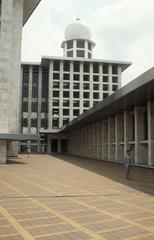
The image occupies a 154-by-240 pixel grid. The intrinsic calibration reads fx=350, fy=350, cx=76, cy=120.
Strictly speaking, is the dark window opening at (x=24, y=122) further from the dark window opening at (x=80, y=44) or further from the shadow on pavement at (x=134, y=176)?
the shadow on pavement at (x=134, y=176)

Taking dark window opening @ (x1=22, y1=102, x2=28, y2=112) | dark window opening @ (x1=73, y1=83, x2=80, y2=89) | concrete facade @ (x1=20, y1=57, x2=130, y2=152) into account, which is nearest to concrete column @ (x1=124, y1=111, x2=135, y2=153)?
concrete facade @ (x1=20, y1=57, x2=130, y2=152)

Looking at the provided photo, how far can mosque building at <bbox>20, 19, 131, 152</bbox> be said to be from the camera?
76.1 m

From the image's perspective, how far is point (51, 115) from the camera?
75312mm

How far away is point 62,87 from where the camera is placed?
252ft

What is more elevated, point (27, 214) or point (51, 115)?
point (51, 115)

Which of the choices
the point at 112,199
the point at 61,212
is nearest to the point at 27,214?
the point at 61,212

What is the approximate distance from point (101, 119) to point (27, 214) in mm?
30107

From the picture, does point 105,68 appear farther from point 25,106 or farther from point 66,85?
point 25,106

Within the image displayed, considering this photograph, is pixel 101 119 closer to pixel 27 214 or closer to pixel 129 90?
pixel 129 90

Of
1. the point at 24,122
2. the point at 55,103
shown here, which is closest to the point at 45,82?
the point at 55,103

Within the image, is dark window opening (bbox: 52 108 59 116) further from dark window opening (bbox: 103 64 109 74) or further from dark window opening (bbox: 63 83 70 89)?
dark window opening (bbox: 103 64 109 74)

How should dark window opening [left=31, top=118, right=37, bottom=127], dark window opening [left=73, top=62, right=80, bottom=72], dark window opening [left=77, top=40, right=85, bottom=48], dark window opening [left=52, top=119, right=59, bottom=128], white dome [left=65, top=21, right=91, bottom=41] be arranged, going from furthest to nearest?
dark window opening [left=77, top=40, right=85, bottom=48] < white dome [left=65, top=21, right=91, bottom=41] < dark window opening [left=31, top=118, right=37, bottom=127] < dark window opening [left=73, top=62, right=80, bottom=72] < dark window opening [left=52, top=119, right=59, bottom=128]

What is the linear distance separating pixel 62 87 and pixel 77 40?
13.7m

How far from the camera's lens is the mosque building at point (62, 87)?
250 ft
